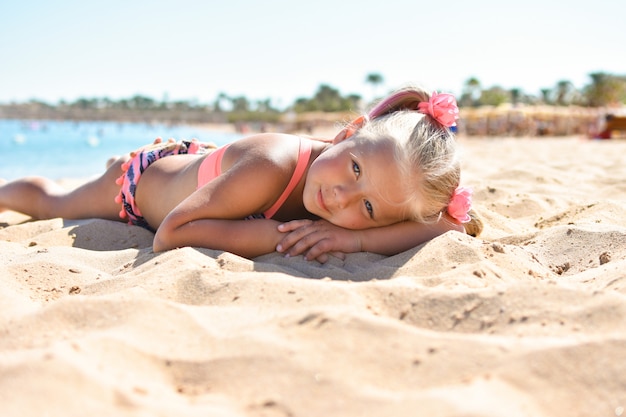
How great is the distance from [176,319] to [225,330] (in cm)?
18

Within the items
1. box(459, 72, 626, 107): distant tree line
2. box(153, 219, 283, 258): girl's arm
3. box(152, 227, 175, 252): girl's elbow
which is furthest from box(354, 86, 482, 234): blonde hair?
box(459, 72, 626, 107): distant tree line

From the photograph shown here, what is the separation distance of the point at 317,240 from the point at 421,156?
625mm

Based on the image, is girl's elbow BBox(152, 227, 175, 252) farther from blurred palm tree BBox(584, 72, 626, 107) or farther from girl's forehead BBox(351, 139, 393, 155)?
blurred palm tree BBox(584, 72, 626, 107)

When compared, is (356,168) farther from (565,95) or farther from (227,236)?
(565,95)

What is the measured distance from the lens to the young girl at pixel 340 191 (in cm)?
245

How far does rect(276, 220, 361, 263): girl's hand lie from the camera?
2.46 metres

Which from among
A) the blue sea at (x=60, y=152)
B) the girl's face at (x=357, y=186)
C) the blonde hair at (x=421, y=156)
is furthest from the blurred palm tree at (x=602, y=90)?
the girl's face at (x=357, y=186)

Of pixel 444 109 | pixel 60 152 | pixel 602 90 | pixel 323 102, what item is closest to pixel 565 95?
pixel 602 90

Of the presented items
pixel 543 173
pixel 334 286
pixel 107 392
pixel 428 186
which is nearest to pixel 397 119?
pixel 428 186

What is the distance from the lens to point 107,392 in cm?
122

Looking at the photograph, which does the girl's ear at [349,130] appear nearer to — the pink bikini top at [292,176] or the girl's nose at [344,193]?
the pink bikini top at [292,176]

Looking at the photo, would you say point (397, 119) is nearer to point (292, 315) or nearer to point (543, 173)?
point (292, 315)

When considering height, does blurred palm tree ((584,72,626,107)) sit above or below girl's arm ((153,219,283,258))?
above

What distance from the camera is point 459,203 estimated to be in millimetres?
2701
